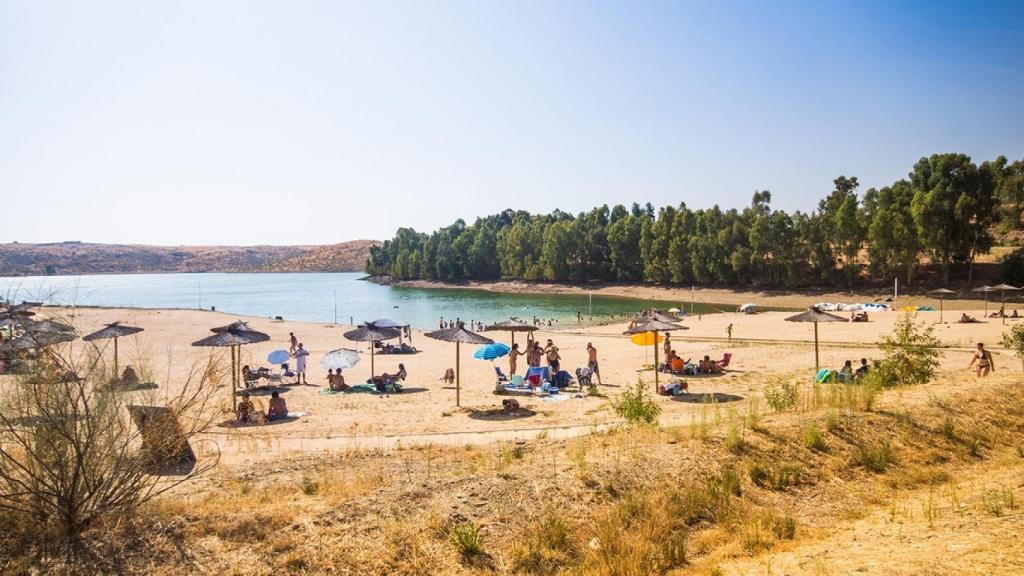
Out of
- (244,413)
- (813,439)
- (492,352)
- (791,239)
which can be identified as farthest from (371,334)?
(791,239)

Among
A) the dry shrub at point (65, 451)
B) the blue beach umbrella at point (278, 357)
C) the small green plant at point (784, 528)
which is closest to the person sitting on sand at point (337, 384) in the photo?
the blue beach umbrella at point (278, 357)

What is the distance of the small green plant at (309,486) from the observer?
8518mm

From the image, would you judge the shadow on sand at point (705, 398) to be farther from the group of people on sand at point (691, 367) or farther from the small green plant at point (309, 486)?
the small green plant at point (309, 486)

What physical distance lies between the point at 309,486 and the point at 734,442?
271 inches

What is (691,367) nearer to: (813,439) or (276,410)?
(813,439)

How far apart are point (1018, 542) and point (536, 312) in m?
68.4

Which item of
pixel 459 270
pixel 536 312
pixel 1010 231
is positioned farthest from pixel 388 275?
pixel 1010 231

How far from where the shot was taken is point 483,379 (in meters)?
23.7

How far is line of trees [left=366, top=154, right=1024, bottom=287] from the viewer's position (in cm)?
6378

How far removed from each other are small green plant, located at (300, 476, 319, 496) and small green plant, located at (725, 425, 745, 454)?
21.8 ft

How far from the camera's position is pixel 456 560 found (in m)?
6.76

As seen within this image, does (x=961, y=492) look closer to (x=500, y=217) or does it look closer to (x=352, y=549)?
(x=352, y=549)

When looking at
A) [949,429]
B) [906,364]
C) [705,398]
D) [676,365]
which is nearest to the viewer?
[949,429]

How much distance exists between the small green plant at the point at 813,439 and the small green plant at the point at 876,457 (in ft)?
1.88
